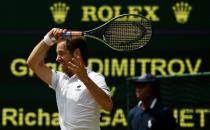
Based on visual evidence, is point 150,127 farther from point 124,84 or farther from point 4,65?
point 4,65

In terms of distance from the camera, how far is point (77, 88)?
4855 mm

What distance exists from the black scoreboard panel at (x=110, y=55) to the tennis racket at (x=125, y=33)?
2.58 m

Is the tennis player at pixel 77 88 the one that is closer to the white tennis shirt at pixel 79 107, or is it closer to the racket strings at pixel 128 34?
the white tennis shirt at pixel 79 107

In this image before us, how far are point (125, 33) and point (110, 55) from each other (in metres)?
2.60

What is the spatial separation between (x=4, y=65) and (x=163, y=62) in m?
1.46

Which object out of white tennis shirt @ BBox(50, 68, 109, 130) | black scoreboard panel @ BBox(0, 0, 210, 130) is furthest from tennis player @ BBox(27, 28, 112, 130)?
black scoreboard panel @ BBox(0, 0, 210, 130)

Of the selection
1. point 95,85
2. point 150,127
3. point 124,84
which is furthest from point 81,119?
point 124,84

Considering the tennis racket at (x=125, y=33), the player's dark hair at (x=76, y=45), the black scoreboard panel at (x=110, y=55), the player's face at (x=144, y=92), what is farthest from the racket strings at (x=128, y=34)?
the black scoreboard panel at (x=110, y=55)

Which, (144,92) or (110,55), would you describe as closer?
(144,92)

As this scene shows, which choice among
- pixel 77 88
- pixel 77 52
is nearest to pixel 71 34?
pixel 77 52

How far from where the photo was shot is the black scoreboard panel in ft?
25.3

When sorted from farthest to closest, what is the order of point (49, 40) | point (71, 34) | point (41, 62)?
point (41, 62) < point (49, 40) < point (71, 34)

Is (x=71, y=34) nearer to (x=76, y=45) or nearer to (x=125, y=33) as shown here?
(x=76, y=45)

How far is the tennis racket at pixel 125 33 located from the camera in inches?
199
